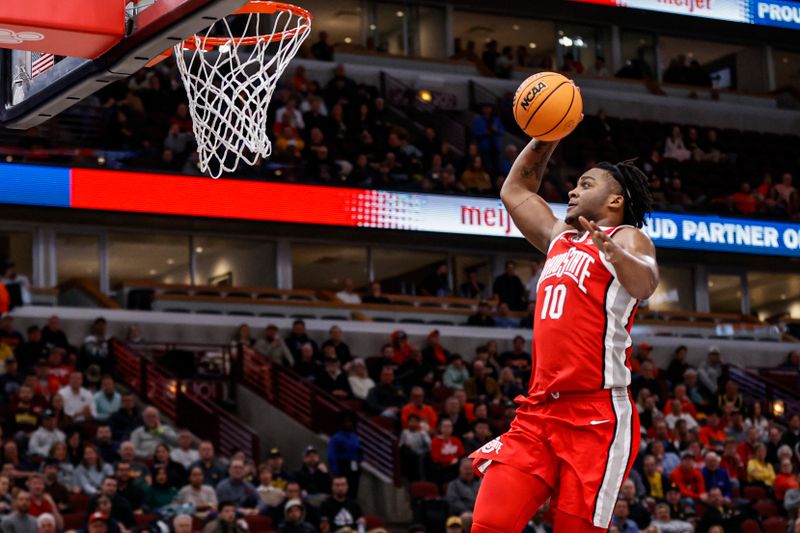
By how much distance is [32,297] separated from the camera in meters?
20.2

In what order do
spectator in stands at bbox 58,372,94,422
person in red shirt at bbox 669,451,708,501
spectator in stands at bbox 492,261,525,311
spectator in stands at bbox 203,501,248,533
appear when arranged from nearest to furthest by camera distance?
spectator in stands at bbox 203,501,248,533
spectator in stands at bbox 58,372,94,422
person in red shirt at bbox 669,451,708,501
spectator in stands at bbox 492,261,525,311

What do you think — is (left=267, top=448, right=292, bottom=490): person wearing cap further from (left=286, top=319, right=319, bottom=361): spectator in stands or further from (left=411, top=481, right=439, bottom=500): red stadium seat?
(left=286, top=319, right=319, bottom=361): spectator in stands

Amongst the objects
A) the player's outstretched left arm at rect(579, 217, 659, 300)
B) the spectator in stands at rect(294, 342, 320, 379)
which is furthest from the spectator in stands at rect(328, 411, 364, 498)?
the player's outstretched left arm at rect(579, 217, 659, 300)

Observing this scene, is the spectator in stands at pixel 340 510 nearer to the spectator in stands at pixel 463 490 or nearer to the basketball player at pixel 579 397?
the spectator in stands at pixel 463 490

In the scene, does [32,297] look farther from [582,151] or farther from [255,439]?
[582,151]

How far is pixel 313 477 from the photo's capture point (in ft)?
48.0

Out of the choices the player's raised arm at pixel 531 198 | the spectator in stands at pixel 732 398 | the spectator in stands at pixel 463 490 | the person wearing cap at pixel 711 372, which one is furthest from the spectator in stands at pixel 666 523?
the player's raised arm at pixel 531 198

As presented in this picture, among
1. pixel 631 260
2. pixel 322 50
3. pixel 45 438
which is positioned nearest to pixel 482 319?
pixel 322 50

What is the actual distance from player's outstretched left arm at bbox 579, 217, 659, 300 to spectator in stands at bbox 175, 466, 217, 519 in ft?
27.3

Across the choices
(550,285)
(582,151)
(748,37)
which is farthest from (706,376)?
(550,285)

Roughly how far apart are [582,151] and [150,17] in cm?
1930

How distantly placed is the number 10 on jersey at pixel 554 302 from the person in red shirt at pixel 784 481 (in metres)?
12.1

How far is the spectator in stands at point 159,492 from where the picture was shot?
13.3 meters

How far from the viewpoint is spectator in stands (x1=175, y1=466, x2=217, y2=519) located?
13359mm
